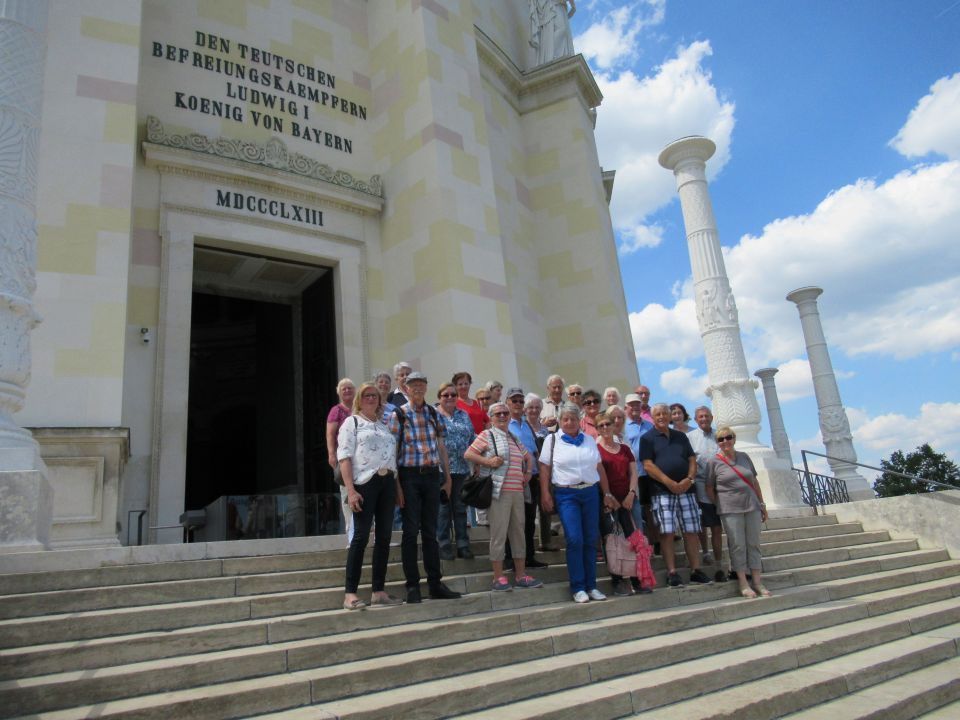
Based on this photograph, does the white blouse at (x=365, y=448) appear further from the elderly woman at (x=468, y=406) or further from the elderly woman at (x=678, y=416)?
the elderly woman at (x=678, y=416)

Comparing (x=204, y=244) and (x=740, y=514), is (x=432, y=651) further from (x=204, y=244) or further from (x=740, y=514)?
(x=204, y=244)

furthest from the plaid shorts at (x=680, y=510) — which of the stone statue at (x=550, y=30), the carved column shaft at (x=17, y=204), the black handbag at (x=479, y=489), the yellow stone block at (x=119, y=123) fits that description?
the stone statue at (x=550, y=30)

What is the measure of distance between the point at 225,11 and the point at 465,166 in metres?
4.99

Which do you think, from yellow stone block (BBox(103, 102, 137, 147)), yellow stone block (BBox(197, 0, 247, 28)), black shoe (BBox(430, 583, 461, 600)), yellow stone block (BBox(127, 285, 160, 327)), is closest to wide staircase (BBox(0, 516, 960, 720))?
black shoe (BBox(430, 583, 461, 600))

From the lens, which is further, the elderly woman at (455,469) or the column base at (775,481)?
the column base at (775,481)

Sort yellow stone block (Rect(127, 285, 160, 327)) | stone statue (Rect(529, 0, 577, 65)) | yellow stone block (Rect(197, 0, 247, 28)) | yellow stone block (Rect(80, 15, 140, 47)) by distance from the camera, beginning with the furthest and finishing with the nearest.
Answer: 1. stone statue (Rect(529, 0, 577, 65))
2. yellow stone block (Rect(197, 0, 247, 28))
3. yellow stone block (Rect(127, 285, 160, 327))
4. yellow stone block (Rect(80, 15, 140, 47))

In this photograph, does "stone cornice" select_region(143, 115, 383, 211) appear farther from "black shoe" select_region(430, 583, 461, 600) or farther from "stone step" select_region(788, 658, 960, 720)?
"stone step" select_region(788, 658, 960, 720)

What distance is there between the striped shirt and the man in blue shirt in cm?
95

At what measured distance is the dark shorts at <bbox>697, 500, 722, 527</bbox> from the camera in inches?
288

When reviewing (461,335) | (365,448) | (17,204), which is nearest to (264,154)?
(461,335)

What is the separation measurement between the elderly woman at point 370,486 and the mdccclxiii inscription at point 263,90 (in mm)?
8368

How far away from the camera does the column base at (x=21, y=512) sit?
16.8 feet

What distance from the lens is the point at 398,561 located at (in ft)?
20.9

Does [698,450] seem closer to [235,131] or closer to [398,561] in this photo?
[398,561]
